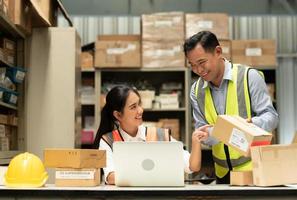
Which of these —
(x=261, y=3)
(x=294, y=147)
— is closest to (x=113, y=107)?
(x=294, y=147)

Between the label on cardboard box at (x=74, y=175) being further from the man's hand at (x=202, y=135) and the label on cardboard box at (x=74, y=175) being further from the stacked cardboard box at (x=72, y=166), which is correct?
the man's hand at (x=202, y=135)

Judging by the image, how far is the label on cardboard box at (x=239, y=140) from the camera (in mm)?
2076

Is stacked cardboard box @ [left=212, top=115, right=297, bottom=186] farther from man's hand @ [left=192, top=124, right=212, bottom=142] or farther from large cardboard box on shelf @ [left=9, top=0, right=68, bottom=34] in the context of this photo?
large cardboard box on shelf @ [left=9, top=0, right=68, bottom=34]

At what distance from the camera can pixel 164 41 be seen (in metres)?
4.84

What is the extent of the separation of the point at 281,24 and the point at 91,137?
8.73 ft

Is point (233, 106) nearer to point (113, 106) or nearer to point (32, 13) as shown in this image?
point (113, 106)

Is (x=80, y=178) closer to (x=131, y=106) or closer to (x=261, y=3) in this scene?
(x=131, y=106)

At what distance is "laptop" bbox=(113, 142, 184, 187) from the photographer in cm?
201

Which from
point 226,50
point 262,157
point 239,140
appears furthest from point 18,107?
point 226,50

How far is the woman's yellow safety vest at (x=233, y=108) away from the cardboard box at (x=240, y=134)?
408 mm

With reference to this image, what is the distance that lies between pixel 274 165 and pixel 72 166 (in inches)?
33.8

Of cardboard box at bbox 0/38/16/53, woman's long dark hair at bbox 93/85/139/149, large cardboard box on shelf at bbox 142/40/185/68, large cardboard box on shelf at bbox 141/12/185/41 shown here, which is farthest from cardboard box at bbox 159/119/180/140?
woman's long dark hair at bbox 93/85/139/149

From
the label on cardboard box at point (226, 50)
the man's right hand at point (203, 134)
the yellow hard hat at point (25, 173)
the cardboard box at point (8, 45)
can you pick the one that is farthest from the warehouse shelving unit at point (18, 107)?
the label on cardboard box at point (226, 50)

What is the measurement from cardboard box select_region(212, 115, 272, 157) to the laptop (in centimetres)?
27
